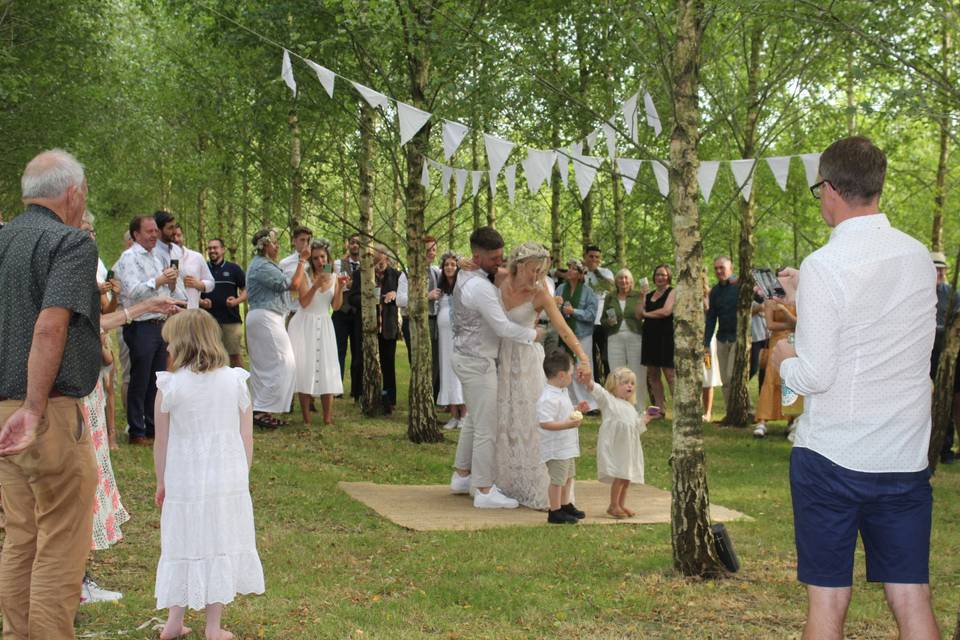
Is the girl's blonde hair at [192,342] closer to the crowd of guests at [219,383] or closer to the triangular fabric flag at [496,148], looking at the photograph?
the crowd of guests at [219,383]

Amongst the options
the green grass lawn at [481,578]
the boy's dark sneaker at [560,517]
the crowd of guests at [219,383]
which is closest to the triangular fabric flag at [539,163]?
the crowd of guests at [219,383]

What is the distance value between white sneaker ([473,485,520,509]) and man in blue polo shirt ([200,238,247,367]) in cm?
524

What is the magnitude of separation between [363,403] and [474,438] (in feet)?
18.7

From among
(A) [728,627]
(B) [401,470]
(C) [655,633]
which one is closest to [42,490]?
(C) [655,633]

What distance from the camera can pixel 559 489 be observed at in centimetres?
842

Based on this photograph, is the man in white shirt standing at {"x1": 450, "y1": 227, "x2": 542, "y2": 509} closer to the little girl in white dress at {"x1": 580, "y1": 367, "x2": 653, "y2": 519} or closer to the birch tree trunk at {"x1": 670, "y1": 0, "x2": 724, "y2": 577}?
the little girl in white dress at {"x1": 580, "y1": 367, "x2": 653, "y2": 519}

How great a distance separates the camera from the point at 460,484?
9.72 meters

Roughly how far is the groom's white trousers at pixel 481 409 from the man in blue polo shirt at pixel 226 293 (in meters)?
4.87

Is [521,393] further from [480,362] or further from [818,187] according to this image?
[818,187]

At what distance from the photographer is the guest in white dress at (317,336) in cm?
1338

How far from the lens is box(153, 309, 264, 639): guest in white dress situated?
5227 millimetres

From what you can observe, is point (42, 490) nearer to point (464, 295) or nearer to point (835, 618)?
point (835, 618)

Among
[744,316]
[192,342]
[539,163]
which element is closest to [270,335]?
[539,163]

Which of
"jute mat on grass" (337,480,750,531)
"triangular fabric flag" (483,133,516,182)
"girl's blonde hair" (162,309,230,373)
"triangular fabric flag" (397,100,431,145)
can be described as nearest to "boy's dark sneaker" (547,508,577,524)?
"jute mat on grass" (337,480,750,531)
